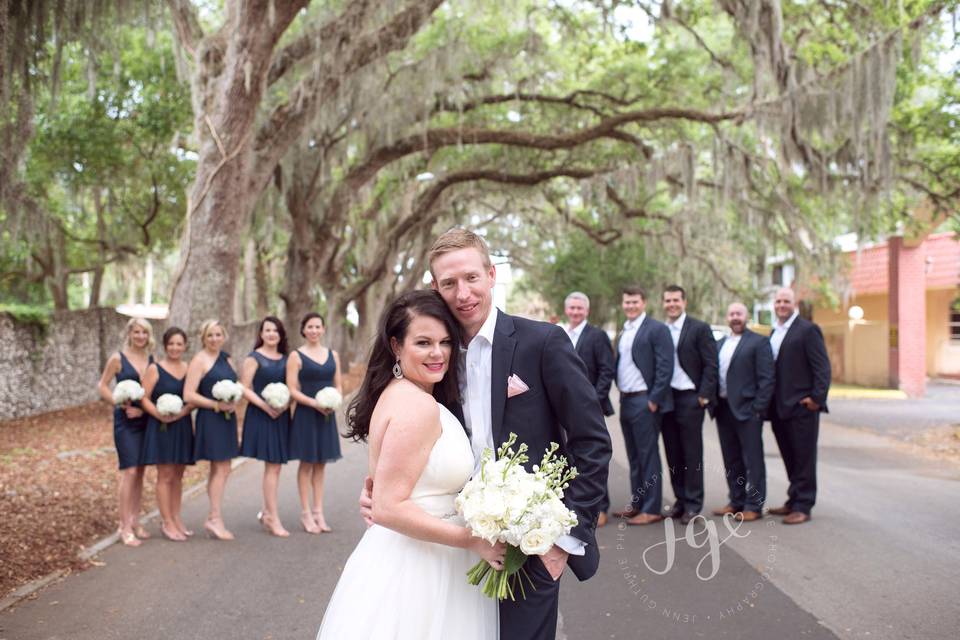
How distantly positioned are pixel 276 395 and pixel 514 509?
5.19 m

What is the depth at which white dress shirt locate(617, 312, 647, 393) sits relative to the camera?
7777 millimetres

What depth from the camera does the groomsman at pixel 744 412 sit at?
7.64 m

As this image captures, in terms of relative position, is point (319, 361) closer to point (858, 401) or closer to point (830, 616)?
point (830, 616)

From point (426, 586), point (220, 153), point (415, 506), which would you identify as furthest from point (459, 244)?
point (220, 153)

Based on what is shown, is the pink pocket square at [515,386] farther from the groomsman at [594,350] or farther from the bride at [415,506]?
the groomsman at [594,350]

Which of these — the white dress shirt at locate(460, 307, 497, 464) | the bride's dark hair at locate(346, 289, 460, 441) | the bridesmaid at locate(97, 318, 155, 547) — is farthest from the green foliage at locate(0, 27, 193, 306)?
the white dress shirt at locate(460, 307, 497, 464)

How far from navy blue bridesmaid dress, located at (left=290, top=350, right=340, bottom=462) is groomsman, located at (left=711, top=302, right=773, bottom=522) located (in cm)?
359

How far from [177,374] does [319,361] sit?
48.6 inches

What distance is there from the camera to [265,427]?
737 cm

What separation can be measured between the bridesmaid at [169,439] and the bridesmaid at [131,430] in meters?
0.10

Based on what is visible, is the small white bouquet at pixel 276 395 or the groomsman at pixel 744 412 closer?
the small white bouquet at pixel 276 395

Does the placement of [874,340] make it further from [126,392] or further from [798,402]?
[126,392]

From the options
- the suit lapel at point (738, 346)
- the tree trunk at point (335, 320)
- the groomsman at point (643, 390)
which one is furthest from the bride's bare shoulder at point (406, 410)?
the tree trunk at point (335, 320)

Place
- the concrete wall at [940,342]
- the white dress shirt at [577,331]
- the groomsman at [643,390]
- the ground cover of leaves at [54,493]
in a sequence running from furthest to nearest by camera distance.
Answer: the concrete wall at [940,342] → the white dress shirt at [577,331] → the groomsman at [643,390] → the ground cover of leaves at [54,493]
